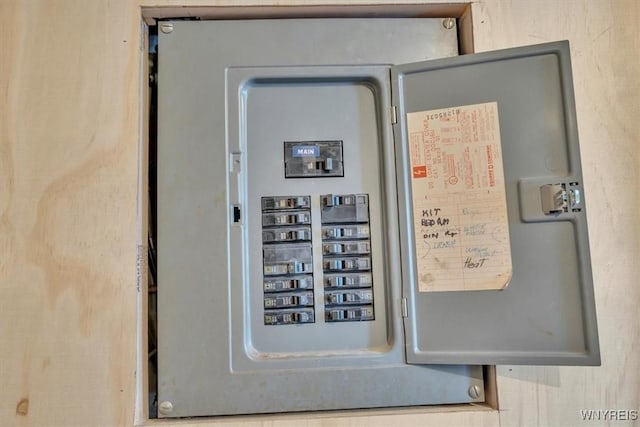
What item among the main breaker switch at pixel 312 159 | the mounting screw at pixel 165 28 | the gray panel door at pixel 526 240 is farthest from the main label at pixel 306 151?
the mounting screw at pixel 165 28

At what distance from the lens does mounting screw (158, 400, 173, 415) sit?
27.5 inches

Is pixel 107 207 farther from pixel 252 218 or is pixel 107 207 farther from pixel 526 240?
pixel 526 240

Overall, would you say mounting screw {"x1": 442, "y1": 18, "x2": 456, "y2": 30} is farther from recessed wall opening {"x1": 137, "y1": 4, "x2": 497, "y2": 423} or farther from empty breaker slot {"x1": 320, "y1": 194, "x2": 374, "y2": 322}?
empty breaker slot {"x1": 320, "y1": 194, "x2": 374, "y2": 322}

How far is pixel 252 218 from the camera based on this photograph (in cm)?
74

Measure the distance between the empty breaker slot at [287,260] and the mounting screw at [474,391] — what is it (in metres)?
0.30

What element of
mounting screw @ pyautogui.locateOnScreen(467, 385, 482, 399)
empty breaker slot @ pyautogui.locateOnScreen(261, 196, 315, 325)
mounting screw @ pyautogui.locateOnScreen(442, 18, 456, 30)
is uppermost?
mounting screw @ pyautogui.locateOnScreen(442, 18, 456, 30)

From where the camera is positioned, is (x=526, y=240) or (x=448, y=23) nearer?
(x=526, y=240)

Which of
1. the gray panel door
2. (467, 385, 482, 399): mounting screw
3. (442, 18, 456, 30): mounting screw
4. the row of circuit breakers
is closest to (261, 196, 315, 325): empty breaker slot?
the row of circuit breakers

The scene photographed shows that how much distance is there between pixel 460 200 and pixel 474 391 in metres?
0.33

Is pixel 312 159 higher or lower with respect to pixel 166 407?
higher

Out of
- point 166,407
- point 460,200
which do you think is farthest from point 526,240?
point 166,407

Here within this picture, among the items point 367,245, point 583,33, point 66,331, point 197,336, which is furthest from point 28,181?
point 583,33

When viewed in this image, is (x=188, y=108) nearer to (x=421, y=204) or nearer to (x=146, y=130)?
(x=146, y=130)

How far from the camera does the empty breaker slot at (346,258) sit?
2.39ft
